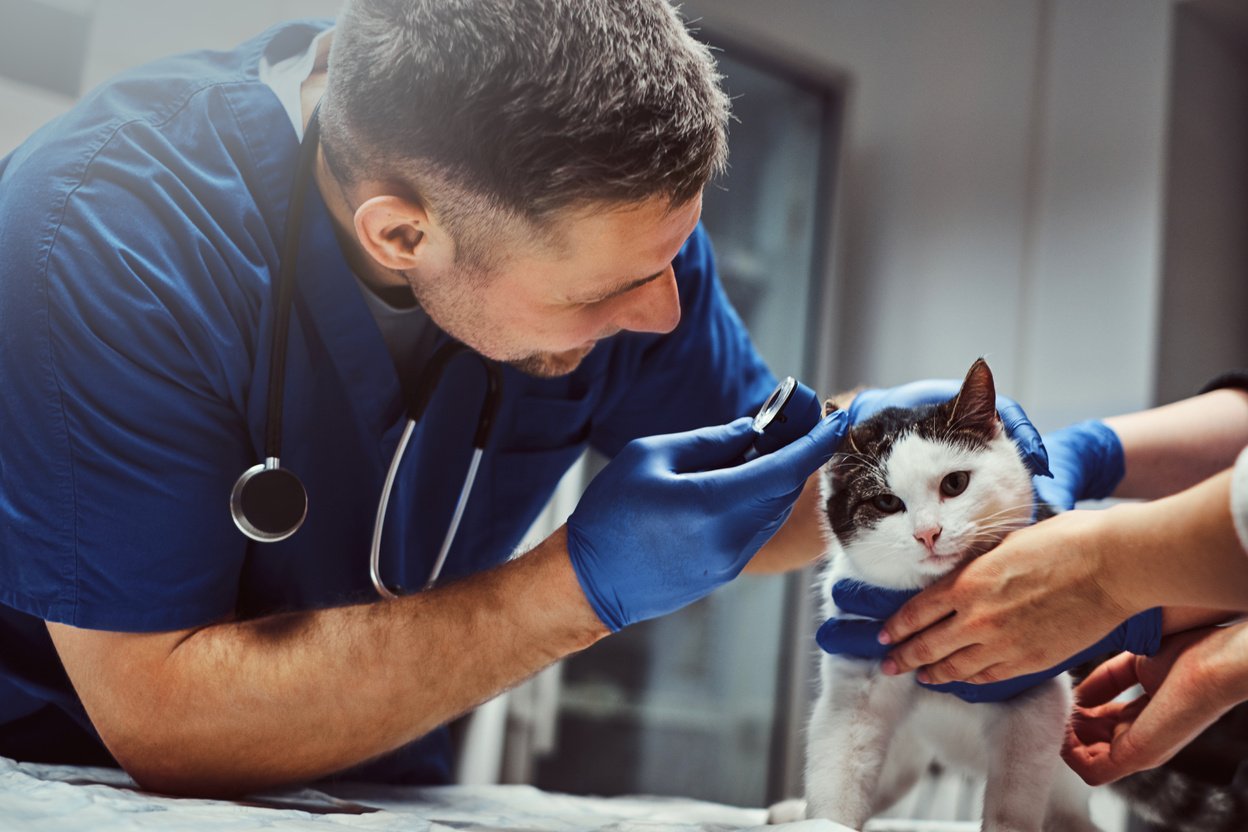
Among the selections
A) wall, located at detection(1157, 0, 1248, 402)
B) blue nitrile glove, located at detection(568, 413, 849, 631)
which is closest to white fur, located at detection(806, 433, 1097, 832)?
blue nitrile glove, located at detection(568, 413, 849, 631)

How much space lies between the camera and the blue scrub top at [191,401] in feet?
2.79

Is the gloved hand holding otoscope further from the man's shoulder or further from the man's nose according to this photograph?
the man's shoulder

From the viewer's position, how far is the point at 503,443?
121 cm

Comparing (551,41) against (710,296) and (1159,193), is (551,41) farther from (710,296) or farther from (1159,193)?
(1159,193)

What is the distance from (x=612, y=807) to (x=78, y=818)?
2.12ft

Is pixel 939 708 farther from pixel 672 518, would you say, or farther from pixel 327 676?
pixel 327 676

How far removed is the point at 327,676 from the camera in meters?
0.90

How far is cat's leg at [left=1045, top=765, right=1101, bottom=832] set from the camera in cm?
94

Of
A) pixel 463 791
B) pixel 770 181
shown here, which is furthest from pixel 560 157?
pixel 770 181

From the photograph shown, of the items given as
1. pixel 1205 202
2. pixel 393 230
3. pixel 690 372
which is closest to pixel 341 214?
pixel 393 230

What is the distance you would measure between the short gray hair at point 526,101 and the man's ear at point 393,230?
23 millimetres

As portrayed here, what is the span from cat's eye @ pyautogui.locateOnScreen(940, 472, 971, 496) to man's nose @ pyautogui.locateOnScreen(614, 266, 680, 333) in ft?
1.03

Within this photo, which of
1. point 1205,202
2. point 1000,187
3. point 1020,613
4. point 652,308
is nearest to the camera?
point 1020,613

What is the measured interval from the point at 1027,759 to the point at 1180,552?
28cm
